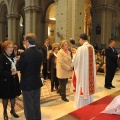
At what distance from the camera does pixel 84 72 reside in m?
4.47

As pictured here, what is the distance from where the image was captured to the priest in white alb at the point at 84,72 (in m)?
4.46

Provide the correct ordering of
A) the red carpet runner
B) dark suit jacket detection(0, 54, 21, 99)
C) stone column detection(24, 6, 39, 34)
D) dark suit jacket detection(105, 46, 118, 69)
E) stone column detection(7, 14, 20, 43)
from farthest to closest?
stone column detection(7, 14, 20, 43)
stone column detection(24, 6, 39, 34)
dark suit jacket detection(105, 46, 118, 69)
dark suit jacket detection(0, 54, 21, 99)
the red carpet runner

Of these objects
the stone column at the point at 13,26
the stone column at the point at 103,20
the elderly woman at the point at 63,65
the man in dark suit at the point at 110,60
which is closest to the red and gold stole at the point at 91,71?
the elderly woman at the point at 63,65

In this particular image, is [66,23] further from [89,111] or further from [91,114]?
[91,114]

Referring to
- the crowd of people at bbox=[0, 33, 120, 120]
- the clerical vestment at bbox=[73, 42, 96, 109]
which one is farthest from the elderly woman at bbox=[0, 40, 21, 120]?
the clerical vestment at bbox=[73, 42, 96, 109]

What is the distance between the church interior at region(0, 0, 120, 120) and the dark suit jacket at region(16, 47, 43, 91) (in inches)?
50.5

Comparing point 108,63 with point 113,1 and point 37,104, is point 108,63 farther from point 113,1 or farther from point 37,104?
point 113,1

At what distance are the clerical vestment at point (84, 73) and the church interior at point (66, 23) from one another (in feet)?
2.45

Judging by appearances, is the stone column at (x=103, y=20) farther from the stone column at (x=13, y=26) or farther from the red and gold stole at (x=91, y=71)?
the red and gold stole at (x=91, y=71)

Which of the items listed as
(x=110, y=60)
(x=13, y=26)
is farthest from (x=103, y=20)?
(x=110, y=60)

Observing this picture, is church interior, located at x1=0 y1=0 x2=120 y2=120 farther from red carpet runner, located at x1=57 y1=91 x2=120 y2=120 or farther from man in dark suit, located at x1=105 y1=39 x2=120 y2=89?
red carpet runner, located at x1=57 y1=91 x2=120 y2=120

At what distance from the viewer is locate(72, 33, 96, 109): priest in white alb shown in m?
4.46

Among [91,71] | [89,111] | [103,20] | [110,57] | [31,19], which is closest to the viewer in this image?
[89,111]

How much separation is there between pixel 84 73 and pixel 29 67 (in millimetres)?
1477
